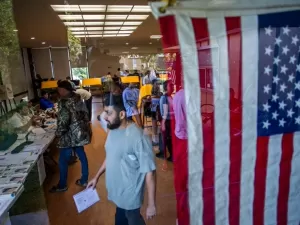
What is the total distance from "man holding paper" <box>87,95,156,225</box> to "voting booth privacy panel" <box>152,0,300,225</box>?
0.62 feet

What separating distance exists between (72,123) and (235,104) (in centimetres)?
201

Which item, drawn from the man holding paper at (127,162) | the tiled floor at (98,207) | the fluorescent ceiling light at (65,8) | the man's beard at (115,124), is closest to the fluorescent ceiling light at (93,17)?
the fluorescent ceiling light at (65,8)

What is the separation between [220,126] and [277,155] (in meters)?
0.42

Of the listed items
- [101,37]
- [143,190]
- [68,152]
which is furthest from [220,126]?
[101,37]

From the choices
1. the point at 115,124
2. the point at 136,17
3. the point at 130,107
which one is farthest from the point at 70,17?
the point at 115,124

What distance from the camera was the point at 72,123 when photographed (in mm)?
2725

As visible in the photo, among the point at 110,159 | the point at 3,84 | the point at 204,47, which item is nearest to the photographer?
the point at 204,47

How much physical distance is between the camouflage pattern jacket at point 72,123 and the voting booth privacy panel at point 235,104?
1.68 meters

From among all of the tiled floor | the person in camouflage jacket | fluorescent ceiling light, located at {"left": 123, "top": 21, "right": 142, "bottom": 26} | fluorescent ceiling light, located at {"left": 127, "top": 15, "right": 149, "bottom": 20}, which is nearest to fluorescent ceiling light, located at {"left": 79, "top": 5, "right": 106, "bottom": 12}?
fluorescent ceiling light, located at {"left": 127, "top": 15, "right": 149, "bottom": 20}

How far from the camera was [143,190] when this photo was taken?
1512mm

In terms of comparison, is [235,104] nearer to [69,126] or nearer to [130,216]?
[130,216]

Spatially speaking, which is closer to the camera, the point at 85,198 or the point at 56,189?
the point at 85,198

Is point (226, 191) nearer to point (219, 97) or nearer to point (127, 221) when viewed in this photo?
point (219, 97)

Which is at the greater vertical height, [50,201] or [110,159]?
[110,159]
